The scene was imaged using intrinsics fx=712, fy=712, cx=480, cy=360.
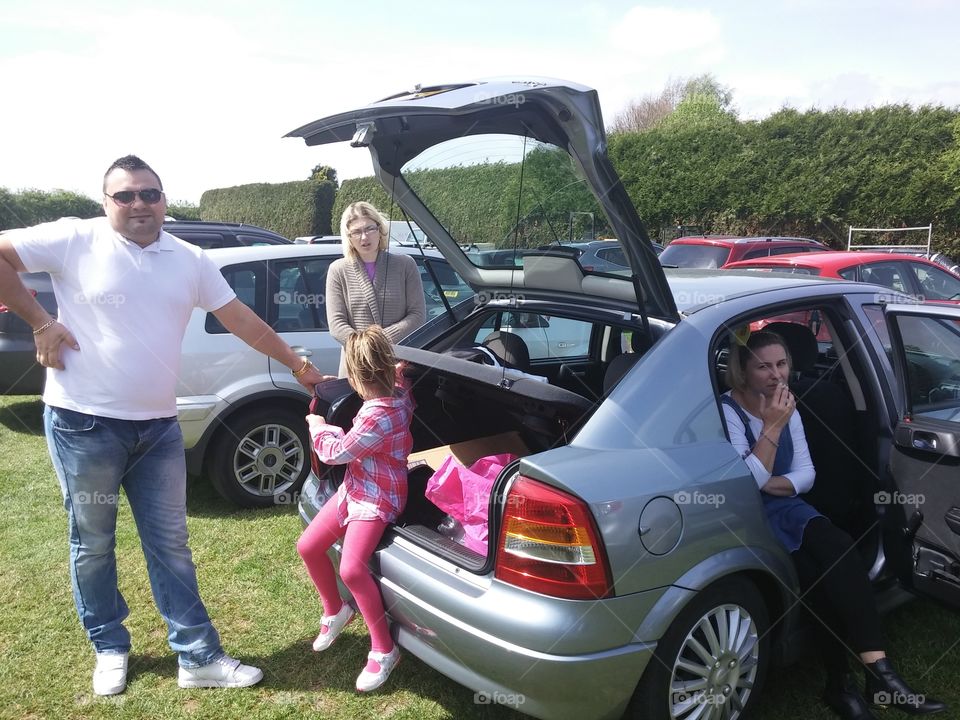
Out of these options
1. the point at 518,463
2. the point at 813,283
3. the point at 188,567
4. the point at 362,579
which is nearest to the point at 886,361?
the point at 813,283

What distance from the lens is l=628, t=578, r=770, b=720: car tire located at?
85.9 inches

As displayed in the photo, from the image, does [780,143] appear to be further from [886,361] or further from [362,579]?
[362,579]

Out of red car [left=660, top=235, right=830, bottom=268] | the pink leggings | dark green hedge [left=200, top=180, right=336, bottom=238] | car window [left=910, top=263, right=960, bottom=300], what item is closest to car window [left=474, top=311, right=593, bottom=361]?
the pink leggings

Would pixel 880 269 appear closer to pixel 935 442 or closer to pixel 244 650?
pixel 935 442

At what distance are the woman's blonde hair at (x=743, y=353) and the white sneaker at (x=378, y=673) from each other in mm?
1698

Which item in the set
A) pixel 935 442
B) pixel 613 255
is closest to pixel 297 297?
pixel 613 255

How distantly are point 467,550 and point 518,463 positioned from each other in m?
0.44

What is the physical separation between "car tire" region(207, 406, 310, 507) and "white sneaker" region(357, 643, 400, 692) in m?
2.15

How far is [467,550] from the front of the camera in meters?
2.44

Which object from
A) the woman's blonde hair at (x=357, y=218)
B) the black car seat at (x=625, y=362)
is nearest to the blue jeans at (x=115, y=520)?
the woman's blonde hair at (x=357, y=218)

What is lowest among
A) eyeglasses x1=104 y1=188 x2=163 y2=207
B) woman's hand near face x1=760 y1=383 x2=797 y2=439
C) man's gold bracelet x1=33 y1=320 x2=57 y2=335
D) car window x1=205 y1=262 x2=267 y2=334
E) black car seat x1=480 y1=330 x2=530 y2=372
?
woman's hand near face x1=760 y1=383 x2=797 y2=439

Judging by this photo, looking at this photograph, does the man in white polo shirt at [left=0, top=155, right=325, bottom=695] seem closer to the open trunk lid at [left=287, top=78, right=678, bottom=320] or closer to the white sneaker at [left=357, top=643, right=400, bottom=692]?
the white sneaker at [left=357, top=643, right=400, bottom=692]

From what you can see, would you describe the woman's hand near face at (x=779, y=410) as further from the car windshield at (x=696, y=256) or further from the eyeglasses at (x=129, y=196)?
the car windshield at (x=696, y=256)

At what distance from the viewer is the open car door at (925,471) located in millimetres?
2479
